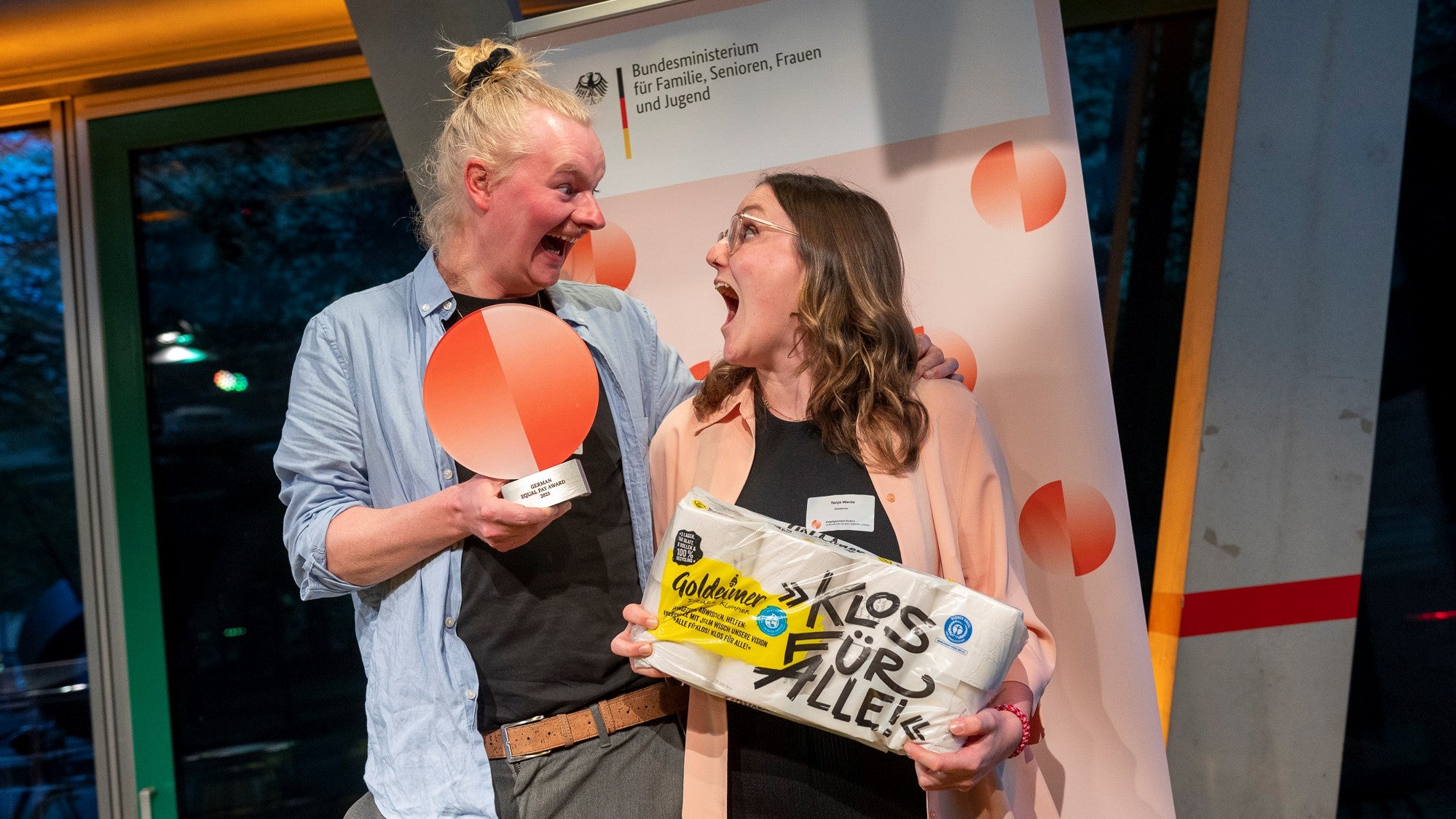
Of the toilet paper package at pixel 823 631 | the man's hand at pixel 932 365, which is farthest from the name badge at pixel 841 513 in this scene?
the man's hand at pixel 932 365

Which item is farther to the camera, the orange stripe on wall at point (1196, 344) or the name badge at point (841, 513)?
the orange stripe on wall at point (1196, 344)

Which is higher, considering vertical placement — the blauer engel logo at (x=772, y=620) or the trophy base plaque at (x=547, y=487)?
the trophy base plaque at (x=547, y=487)

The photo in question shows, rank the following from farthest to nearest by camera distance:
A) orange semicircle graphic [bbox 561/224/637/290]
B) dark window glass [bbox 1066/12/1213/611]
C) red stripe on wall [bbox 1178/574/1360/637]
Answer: dark window glass [bbox 1066/12/1213/611], red stripe on wall [bbox 1178/574/1360/637], orange semicircle graphic [bbox 561/224/637/290]

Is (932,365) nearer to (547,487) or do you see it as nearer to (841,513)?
(841,513)

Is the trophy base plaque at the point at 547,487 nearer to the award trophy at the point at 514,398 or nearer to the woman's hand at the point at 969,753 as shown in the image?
the award trophy at the point at 514,398

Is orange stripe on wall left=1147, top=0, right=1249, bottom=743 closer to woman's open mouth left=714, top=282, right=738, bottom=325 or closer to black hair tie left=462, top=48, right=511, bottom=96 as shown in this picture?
woman's open mouth left=714, top=282, right=738, bottom=325

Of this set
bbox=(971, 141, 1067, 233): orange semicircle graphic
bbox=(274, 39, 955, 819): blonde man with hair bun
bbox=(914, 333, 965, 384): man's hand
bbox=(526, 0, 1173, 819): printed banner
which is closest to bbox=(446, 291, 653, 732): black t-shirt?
bbox=(274, 39, 955, 819): blonde man with hair bun

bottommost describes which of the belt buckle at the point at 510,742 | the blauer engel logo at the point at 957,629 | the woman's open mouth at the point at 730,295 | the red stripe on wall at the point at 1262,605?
the red stripe on wall at the point at 1262,605

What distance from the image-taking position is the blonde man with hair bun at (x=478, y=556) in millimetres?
1498

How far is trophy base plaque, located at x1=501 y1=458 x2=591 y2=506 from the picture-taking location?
1309mm

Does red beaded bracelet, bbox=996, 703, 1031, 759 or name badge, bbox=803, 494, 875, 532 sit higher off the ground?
name badge, bbox=803, 494, 875, 532

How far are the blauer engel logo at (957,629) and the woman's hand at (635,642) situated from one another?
200 millimetres

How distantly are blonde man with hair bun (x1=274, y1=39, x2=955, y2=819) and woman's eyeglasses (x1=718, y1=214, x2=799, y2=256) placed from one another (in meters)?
0.24

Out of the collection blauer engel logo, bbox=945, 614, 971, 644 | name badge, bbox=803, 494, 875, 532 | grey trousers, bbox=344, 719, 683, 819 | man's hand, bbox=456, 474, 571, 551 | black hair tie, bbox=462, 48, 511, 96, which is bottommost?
grey trousers, bbox=344, 719, 683, 819
